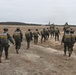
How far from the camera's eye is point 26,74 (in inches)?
805

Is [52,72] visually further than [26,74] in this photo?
Yes

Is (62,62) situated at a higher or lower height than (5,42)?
lower

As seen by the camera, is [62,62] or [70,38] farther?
[70,38]

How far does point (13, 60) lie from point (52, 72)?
3877mm

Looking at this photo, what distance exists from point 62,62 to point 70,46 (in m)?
2.86

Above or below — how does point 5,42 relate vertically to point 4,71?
above

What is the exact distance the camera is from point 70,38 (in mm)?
28156

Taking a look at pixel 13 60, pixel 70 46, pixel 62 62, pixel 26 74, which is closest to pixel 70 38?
pixel 70 46

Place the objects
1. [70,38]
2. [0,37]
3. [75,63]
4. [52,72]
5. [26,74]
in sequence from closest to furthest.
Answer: [26,74], [52,72], [0,37], [75,63], [70,38]

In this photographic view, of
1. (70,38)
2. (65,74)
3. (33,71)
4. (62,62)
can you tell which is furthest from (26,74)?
(70,38)

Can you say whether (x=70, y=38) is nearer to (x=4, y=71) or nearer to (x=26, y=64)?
(x=26, y=64)

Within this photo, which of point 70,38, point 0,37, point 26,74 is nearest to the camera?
point 26,74

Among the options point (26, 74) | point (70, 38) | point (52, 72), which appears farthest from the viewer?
point (70, 38)

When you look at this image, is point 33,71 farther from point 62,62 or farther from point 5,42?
point 62,62
